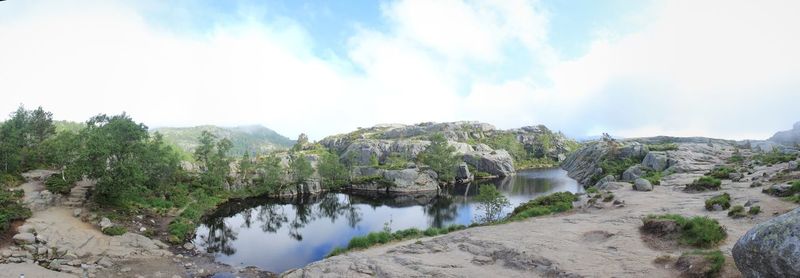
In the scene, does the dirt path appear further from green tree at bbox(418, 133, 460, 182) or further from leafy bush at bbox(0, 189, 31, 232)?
green tree at bbox(418, 133, 460, 182)

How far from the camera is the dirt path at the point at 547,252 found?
72.6 feet

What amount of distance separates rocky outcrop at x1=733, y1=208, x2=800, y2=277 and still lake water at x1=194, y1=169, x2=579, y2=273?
36.8 metres

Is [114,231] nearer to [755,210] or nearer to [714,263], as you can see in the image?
[714,263]

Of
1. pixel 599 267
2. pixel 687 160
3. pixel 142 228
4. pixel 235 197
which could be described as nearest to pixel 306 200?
pixel 235 197

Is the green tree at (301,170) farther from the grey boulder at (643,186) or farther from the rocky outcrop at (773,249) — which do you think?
the rocky outcrop at (773,249)

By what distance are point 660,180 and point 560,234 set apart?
4174 centimetres

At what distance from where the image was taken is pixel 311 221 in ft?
221

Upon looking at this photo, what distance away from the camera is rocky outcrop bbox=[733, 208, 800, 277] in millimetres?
10648

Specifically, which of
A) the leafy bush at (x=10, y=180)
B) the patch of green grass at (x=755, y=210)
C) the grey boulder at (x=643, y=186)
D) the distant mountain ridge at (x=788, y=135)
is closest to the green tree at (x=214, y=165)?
the leafy bush at (x=10, y=180)

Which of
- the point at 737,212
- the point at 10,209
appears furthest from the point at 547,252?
the point at 10,209

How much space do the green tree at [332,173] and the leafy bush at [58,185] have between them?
5841cm

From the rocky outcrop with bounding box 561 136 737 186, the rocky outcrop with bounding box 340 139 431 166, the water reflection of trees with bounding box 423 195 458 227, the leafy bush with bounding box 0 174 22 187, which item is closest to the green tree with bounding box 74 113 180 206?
the leafy bush with bounding box 0 174 22 187

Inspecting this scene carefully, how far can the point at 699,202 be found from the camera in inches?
Result: 1521

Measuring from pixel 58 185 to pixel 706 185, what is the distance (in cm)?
8216
